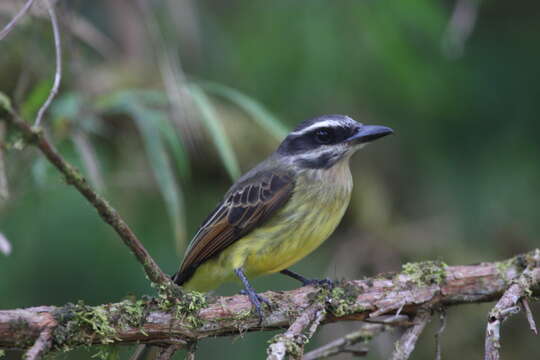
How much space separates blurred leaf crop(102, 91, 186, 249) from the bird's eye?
0.89 m

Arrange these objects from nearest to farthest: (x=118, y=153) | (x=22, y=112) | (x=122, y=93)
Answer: (x=22, y=112) < (x=122, y=93) < (x=118, y=153)

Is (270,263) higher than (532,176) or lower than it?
lower

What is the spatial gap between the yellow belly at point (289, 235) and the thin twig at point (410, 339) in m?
0.93

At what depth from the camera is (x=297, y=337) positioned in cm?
268

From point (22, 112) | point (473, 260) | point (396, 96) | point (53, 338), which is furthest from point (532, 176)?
point (53, 338)

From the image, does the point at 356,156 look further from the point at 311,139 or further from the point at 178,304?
the point at 178,304

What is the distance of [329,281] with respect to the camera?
3416 millimetres

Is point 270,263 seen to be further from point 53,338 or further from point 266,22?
point 266,22

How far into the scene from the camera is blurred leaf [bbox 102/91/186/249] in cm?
383

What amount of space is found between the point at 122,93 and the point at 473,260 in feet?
10.5

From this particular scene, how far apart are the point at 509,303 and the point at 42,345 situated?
1812mm

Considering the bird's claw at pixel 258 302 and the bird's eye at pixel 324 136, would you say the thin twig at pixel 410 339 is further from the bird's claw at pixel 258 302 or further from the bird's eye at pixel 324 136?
the bird's eye at pixel 324 136

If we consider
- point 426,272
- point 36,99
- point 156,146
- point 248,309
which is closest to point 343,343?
point 248,309

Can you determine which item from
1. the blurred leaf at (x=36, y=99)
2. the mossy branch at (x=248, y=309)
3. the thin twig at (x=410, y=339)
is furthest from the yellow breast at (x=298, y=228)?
the blurred leaf at (x=36, y=99)
